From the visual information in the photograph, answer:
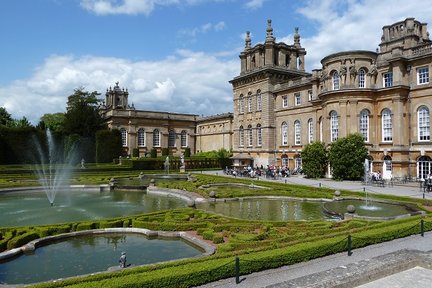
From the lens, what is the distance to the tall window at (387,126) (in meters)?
31.8

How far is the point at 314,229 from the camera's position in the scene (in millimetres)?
13070

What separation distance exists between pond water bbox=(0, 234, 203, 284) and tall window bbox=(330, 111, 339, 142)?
24842mm

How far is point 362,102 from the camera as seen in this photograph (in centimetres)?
3256

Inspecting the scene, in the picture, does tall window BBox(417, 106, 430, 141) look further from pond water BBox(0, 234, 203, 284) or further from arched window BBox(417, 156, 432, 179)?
Answer: pond water BBox(0, 234, 203, 284)

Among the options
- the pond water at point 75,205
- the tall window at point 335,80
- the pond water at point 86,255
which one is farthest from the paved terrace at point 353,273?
the tall window at point 335,80

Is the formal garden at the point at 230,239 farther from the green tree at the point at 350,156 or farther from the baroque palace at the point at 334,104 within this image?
the baroque palace at the point at 334,104

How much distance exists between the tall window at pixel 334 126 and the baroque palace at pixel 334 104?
93 millimetres

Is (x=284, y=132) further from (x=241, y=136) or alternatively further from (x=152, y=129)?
(x=152, y=129)

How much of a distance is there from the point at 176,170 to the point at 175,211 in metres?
28.8

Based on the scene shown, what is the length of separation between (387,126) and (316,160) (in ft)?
22.2

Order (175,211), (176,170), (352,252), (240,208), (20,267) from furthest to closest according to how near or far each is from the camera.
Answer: (176,170) → (240,208) → (175,211) → (352,252) → (20,267)

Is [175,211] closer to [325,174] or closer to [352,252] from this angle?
[352,252]

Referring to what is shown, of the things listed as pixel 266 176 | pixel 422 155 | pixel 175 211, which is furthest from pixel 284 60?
pixel 175 211

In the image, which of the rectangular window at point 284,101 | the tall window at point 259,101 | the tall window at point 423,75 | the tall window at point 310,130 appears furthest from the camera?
the tall window at point 259,101
